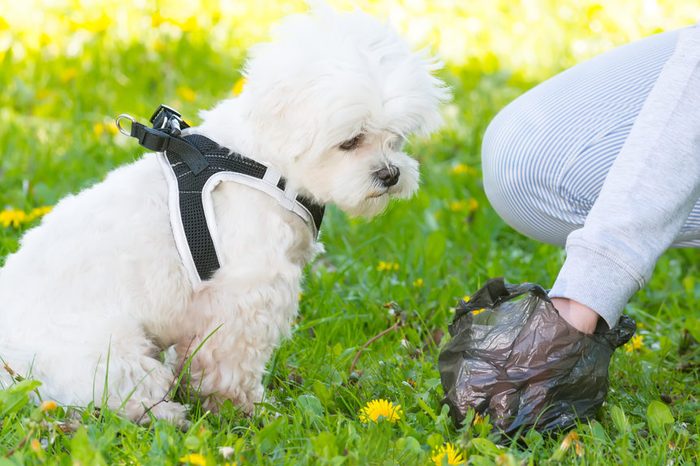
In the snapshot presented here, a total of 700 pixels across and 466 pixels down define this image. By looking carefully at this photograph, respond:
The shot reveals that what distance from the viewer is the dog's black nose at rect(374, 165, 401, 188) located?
2494 millimetres

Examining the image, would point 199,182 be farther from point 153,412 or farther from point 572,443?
point 572,443

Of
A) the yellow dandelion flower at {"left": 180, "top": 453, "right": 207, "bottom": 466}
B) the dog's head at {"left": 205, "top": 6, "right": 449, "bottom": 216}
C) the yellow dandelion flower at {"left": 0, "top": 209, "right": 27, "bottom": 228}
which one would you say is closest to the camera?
the yellow dandelion flower at {"left": 180, "top": 453, "right": 207, "bottom": 466}

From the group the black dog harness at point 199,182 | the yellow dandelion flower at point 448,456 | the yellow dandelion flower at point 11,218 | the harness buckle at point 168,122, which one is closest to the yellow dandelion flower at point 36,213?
the yellow dandelion flower at point 11,218

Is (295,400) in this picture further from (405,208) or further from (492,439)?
(405,208)

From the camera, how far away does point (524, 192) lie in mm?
2824

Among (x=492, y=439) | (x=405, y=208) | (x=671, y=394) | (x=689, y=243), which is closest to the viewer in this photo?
(x=492, y=439)

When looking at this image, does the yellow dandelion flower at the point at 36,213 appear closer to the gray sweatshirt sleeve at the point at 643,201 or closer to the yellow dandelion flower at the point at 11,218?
the yellow dandelion flower at the point at 11,218

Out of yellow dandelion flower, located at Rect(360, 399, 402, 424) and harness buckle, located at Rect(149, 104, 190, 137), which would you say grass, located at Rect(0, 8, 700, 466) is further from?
harness buckle, located at Rect(149, 104, 190, 137)

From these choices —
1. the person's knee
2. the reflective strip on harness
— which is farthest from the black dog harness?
the person's knee

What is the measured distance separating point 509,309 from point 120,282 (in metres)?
0.97

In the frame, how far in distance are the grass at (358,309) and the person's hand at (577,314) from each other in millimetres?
245

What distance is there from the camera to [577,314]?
7.10 ft

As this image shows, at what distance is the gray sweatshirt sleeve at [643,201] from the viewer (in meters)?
2.06

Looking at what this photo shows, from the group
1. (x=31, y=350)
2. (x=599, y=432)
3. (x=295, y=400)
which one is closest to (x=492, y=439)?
(x=599, y=432)
